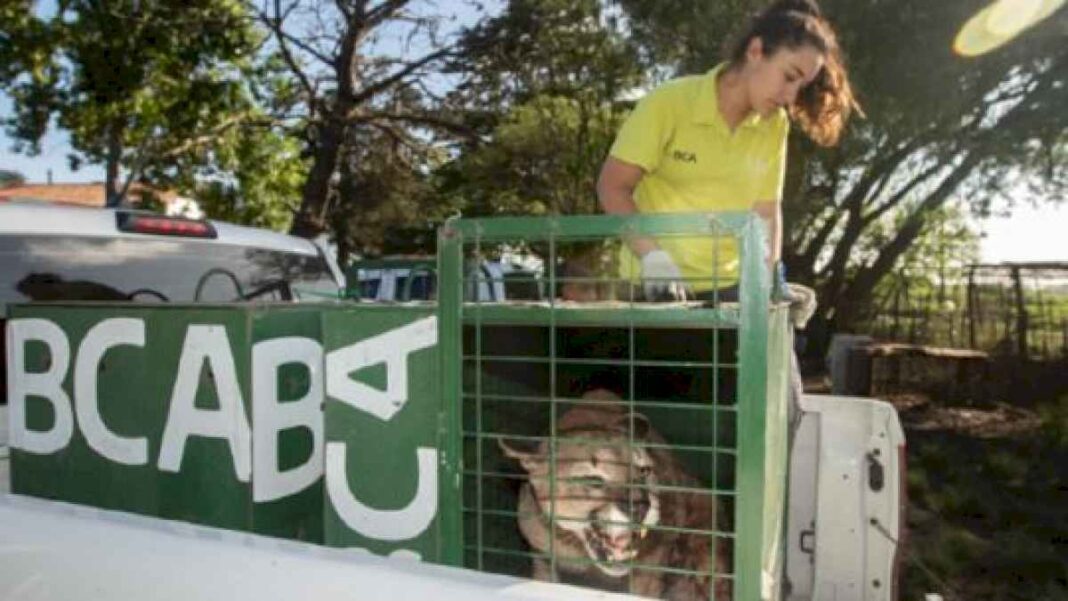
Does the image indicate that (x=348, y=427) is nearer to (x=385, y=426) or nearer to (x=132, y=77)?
(x=385, y=426)

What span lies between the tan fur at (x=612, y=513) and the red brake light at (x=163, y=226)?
2.32 m

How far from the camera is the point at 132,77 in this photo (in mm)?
15148

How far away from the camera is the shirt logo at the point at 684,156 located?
254cm

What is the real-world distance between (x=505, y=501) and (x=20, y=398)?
1.10 meters

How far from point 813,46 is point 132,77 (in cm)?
1515

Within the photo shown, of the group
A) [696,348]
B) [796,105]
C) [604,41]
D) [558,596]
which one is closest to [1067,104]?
[604,41]

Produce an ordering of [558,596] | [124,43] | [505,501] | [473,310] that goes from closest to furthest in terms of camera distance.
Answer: [558,596] → [473,310] → [505,501] → [124,43]

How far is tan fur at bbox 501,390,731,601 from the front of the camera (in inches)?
66.6

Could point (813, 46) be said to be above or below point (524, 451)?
above

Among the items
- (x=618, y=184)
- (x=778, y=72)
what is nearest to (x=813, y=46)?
(x=778, y=72)

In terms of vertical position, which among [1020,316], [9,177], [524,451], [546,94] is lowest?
[1020,316]

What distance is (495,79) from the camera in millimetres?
17000

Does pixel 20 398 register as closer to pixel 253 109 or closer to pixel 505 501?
pixel 505 501

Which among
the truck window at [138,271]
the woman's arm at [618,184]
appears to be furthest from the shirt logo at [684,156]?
the truck window at [138,271]
